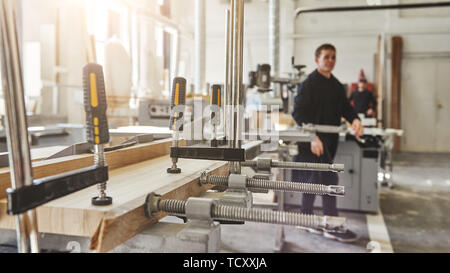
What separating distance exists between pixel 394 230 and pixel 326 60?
4.12ft

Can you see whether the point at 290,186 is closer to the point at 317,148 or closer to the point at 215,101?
the point at 215,101

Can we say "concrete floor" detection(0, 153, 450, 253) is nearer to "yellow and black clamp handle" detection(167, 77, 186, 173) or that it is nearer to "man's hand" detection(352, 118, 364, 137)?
"man's hand" detection(352, 118, 364, 137)

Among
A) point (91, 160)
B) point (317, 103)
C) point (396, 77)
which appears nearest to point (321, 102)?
point (317, 103)

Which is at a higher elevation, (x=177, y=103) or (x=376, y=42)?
(x=376, y=42)

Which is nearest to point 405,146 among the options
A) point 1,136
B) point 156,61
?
point 156,61

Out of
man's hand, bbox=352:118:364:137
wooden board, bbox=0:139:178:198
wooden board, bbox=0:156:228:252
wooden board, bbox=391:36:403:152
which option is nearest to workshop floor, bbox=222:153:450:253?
man's hand, bbox=352:118:364:137

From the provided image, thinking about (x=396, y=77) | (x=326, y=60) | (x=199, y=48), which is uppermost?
(x=396, y=77)

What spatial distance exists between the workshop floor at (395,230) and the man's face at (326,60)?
1.03 meters

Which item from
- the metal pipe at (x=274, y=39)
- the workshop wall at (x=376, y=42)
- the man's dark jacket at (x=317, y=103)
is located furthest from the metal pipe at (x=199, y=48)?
Result: the workshop wall at (x=376, y=42)

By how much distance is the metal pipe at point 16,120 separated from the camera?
38 centimetres

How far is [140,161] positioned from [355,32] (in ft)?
20.5

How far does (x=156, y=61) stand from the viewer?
2.95 meters

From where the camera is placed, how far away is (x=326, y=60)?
216cm

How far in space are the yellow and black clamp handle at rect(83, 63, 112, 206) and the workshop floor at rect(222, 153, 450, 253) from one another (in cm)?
127
